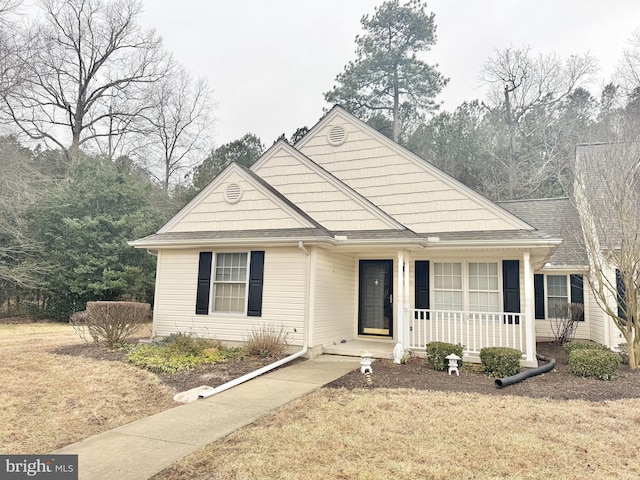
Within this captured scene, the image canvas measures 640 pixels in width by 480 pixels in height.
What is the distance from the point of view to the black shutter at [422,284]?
9.75 m

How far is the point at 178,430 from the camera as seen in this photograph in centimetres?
453

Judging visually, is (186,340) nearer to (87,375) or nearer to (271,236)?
(87,375)

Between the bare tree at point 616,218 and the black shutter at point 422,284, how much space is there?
3.41m

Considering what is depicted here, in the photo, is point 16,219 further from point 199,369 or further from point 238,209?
point 199,369

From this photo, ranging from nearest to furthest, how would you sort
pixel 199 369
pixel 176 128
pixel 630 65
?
pixel 199 369
pixel 630 65
pixel 176 128

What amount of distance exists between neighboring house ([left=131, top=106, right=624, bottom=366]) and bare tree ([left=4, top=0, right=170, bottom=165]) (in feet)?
52.7

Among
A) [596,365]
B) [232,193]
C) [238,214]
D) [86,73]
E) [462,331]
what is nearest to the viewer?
A: [596,365]

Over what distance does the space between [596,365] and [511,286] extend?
7.45ft

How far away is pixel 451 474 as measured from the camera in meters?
3.49

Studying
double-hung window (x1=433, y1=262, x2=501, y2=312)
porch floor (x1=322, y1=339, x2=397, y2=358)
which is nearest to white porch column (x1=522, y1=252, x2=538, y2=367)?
double-hung window (x1=433, y1=262, x2=501, y2=312)

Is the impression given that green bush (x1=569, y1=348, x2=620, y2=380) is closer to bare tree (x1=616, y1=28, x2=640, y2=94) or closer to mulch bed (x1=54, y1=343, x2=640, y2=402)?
mulch bed (x1=54, y1=343, x2=640, y2=402)

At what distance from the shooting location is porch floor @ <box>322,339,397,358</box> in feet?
28.8

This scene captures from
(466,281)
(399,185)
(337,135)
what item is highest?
(337,135)

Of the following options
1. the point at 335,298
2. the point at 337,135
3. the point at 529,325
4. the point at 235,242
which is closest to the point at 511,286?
the point at 529,325
